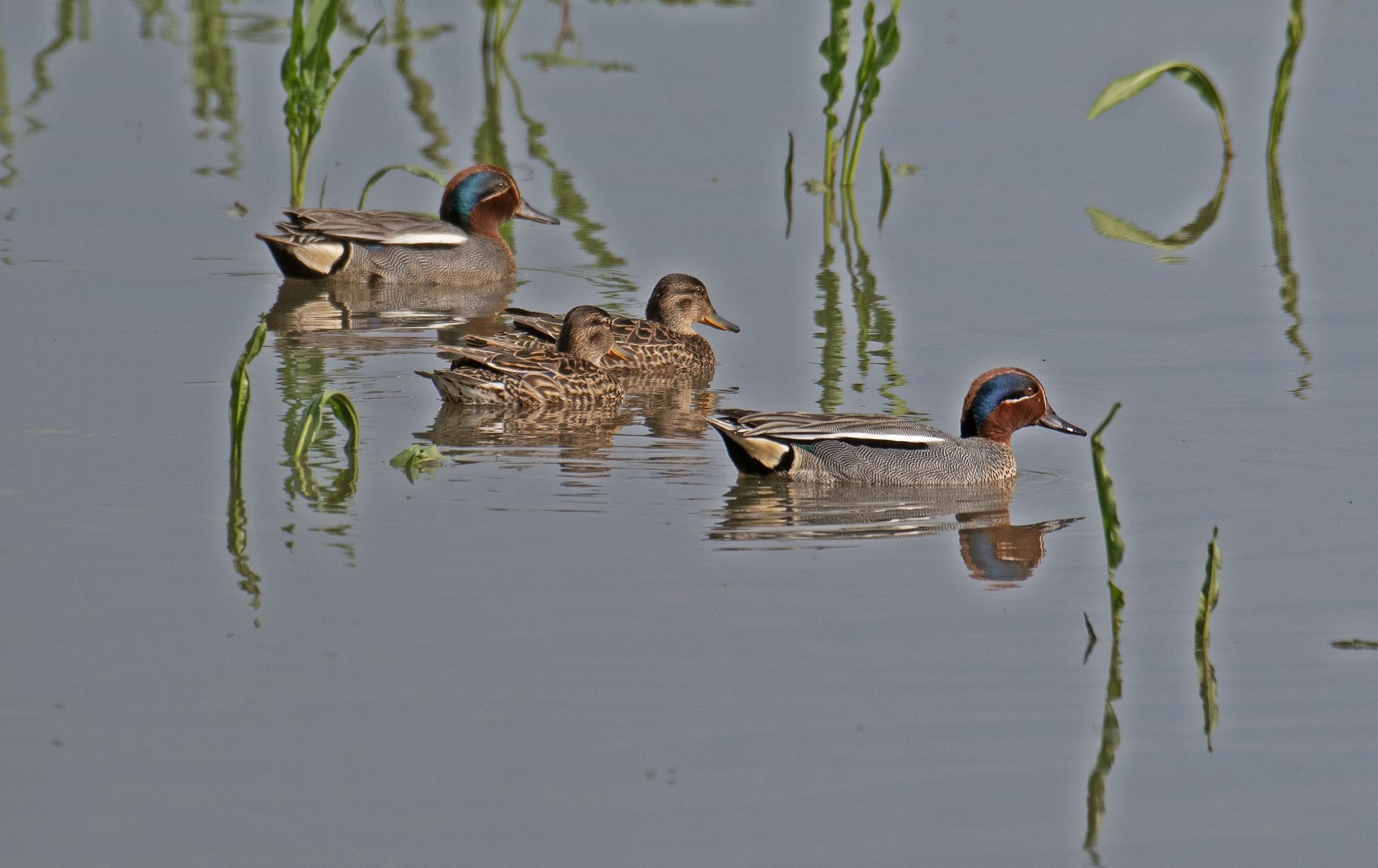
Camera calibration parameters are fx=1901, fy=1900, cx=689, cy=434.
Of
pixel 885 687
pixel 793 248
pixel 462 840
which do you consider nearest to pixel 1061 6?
pixel 793 248

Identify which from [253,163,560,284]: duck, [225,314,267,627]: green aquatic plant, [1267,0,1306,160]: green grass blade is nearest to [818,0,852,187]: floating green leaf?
[253,163,560,284]: duck

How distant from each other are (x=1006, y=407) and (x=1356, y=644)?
308 cm

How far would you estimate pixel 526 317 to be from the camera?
11.7 meters

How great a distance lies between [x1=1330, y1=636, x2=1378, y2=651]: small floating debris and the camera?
6.50 metres

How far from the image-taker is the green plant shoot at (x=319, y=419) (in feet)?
26.6

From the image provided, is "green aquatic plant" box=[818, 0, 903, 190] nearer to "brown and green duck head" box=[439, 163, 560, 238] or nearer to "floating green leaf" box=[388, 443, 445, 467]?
"brown and green duck head" box=[439, 163, 560, 238]

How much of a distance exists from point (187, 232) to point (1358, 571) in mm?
9209

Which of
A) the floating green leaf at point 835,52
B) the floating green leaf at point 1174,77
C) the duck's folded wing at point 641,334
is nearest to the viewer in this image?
the duck's folded wing at point 641,334

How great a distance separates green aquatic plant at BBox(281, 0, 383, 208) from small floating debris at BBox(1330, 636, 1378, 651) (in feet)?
26.5

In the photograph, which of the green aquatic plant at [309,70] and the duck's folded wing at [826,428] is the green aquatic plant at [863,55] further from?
the duck's folded wing at [826,428]

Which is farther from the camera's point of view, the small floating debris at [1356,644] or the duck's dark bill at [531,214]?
the duck's dark bill at [531,214]

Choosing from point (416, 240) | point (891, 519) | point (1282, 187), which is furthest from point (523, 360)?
point (1282, 187)

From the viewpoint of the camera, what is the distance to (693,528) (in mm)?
8016

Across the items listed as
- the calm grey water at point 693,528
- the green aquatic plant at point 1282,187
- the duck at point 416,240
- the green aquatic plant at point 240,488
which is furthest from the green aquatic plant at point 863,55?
the green aquatic plant at point 240,488
